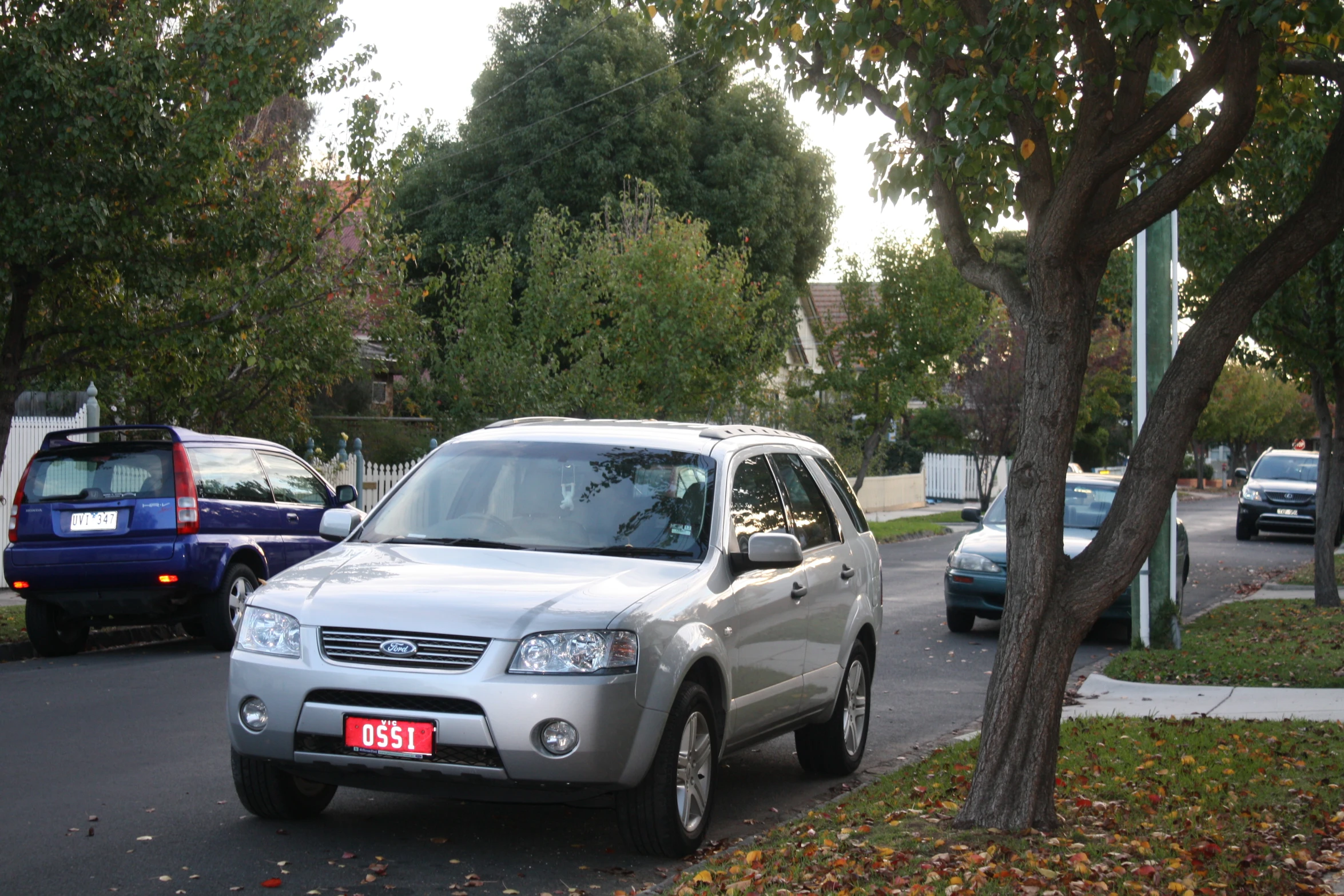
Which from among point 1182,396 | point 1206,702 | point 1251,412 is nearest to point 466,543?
point 1182,396

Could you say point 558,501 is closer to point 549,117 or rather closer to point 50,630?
point 50,630

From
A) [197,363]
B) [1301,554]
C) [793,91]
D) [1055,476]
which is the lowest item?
[1301,554]

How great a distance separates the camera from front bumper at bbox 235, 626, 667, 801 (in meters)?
5.68

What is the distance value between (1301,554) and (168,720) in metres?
23.8

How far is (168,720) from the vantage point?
9.41m

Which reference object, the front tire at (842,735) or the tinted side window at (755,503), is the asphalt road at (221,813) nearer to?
the front tire at (842,735)

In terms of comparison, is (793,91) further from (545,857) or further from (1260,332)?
(1260,332)

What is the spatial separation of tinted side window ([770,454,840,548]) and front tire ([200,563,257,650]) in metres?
6.25

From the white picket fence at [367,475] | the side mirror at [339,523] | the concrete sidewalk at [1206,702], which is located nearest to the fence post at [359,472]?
the white picket fence at [367,475]

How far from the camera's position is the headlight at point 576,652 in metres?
5.77

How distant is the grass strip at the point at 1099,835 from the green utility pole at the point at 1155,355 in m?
4.44

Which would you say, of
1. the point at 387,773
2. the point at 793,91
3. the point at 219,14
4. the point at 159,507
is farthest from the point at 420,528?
the point at 219,14

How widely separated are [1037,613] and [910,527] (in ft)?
89.4

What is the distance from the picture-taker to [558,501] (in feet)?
23.2
